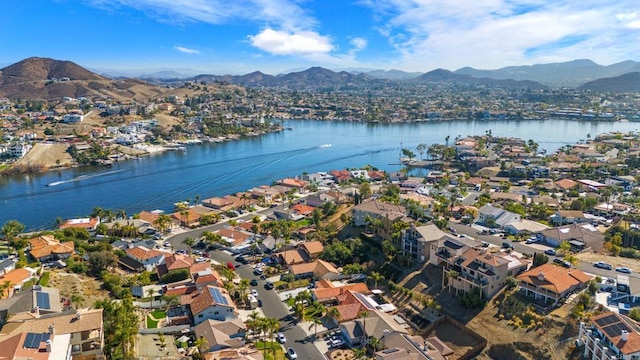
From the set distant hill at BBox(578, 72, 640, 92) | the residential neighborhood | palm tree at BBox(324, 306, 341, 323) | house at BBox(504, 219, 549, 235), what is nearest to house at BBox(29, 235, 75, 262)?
the residential neighborhood

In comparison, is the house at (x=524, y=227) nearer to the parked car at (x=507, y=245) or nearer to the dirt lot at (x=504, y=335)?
the parked car at (x=507, y=245)

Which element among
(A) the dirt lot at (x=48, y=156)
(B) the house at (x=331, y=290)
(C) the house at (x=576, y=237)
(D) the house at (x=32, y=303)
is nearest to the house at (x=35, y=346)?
(D) the house at (x=32, y=303)

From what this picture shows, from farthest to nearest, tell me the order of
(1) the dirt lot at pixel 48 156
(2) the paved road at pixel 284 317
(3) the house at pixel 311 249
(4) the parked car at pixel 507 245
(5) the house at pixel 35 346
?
(1) the dirt lot at pixel 48 156 < (3) the house at pixel 311 249 < (4) the parked car at pixel 507 245 < (2) the paved road at pixel 284 317 < (5) the house at pixel 35 346

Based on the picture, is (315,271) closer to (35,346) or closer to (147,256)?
(147,256)

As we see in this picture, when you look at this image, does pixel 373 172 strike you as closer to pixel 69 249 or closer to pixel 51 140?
pixel 69 249

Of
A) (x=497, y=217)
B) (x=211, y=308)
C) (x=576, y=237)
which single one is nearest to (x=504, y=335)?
(x=211, y=308)
